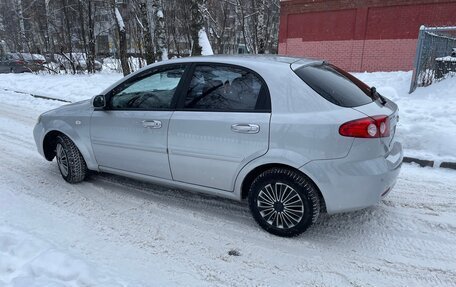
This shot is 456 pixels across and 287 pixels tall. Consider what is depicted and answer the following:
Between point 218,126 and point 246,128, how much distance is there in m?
0.31

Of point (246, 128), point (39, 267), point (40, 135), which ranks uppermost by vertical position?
point (246, 128)

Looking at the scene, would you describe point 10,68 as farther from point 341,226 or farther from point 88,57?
point 341,226

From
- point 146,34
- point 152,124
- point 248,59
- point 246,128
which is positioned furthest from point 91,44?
point 246,128

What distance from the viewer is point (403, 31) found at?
52.0 ft

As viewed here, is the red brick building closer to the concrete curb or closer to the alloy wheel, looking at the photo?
the concrete curb

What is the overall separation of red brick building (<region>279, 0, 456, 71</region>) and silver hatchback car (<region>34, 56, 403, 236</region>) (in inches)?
549

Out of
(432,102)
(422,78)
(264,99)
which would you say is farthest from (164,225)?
(422,78)

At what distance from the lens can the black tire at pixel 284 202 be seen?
3.37 metres

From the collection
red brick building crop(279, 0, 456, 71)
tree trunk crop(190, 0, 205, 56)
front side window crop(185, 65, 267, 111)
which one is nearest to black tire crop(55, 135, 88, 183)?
front side window crop(185, 65, 267, 111)

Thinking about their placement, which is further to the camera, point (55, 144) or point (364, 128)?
point (55, 144)

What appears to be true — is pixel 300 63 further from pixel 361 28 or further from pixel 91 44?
pixel 91 44

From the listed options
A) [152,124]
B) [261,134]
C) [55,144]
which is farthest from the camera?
[55,144]

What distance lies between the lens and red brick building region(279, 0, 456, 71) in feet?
50.7

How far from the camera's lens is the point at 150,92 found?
422 centimetres
